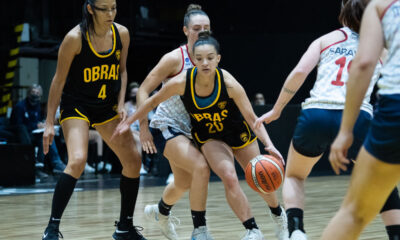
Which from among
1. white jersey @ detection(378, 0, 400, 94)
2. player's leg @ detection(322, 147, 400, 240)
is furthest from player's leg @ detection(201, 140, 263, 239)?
white jersey @ detection(378, 0, 400, 94)

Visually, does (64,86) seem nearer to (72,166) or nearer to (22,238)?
(72,166)

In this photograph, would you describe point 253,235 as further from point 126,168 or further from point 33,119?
point 33,119

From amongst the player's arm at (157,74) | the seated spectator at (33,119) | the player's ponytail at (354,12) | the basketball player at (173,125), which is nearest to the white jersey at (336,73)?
the player's ponytail at (354,12)

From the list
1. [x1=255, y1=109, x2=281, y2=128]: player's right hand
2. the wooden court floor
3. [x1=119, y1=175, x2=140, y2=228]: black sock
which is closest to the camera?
[x1=255, y1=109, x2=281, y2=128]: player's right hand

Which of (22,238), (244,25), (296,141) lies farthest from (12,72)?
(296,141)

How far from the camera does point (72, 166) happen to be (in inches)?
182

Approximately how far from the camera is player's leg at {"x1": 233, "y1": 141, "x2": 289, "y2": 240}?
471 centimetres

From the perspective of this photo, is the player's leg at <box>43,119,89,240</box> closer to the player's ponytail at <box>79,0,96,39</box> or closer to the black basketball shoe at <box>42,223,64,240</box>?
the black basketball shoe at <box>42,223,64,240</box>

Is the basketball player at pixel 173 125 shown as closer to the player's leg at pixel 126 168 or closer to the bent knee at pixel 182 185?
the bent knee at pixel 182 185

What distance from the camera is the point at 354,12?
3.29 metres

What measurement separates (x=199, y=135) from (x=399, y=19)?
227 cm

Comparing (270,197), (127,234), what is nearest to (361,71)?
(270,197)

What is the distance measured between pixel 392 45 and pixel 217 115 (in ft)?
6.71

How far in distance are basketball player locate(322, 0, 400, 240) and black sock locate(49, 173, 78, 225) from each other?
2422 millimetres
